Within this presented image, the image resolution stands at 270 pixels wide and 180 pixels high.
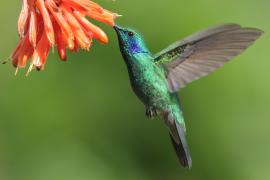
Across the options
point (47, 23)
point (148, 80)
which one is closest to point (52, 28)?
point (47, 23)

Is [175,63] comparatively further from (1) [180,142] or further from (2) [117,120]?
(2) [117,120]

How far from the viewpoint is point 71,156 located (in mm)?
5805

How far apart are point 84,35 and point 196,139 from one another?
9.28 ft

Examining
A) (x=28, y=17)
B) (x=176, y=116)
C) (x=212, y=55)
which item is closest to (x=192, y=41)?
(x=212, y=55)

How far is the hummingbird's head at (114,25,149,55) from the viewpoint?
3664mm

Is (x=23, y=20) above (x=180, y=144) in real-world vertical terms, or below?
above

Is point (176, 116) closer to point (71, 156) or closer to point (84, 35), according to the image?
point (84, 35)

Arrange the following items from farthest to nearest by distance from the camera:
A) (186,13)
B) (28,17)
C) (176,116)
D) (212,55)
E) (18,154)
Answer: (186,13), (18,154), (176,116), (212,55), (28,17)

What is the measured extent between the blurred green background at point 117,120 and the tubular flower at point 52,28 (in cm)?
253

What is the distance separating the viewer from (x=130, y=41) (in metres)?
3.75

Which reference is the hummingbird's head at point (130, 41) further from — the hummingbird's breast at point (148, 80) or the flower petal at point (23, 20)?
the flower petal at point (23, 20)

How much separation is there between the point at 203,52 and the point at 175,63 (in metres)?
0.21

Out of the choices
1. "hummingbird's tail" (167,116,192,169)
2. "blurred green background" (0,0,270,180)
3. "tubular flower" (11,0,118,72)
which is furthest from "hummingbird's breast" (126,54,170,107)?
"blurred green background" (0,0,270,180)

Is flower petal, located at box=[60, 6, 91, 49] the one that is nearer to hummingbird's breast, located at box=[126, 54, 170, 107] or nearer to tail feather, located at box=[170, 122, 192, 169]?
hummingbird's breast, located at box=[126, 54, 170, 107]
